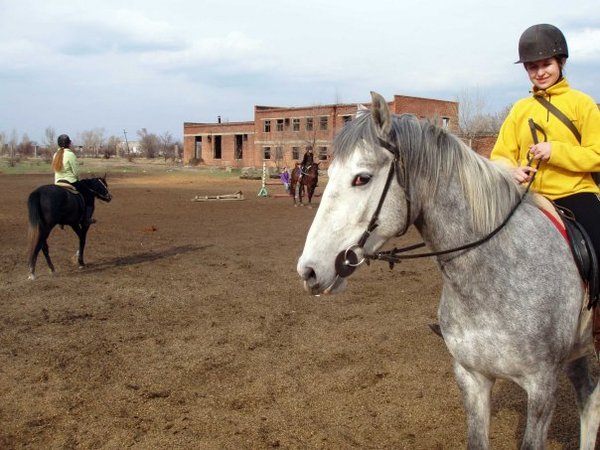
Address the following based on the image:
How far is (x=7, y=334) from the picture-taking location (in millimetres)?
6297

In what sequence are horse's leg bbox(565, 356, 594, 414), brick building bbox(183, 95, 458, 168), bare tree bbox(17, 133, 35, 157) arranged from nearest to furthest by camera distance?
horse's leg bbox(565, 356, 594, 414), brick building bbox(183, 95, 458, 168), bare tree bbox(17, 133, 35, 157)

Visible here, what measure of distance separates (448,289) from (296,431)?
78.5 inches

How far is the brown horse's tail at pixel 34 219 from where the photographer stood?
9.19m

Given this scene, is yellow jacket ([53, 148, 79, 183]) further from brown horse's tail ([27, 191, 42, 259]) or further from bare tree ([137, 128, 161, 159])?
bare tree ([137, 128, 161, 159])

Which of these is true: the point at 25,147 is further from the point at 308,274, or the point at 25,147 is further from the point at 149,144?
the point at 308,274

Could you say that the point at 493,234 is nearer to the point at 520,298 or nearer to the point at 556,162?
the point at 520,298

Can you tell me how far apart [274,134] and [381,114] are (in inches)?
2401

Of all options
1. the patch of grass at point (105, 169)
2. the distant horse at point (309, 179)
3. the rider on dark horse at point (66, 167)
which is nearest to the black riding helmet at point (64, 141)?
the rider on dark horse at point (66, 167)

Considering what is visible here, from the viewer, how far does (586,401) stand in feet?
11.4

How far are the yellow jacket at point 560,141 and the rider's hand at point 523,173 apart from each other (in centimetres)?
10

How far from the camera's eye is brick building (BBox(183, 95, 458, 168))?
165 ft

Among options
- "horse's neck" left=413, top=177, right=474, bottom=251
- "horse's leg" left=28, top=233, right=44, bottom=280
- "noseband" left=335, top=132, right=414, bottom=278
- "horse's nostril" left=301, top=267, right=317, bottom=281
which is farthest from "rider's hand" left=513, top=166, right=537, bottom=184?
"horse's leg" left=28, top=233, right=44, bottom=280

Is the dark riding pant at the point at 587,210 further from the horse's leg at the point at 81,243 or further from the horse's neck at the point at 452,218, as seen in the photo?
the horse's leg at the point at 81,243

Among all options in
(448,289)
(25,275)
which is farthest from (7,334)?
(448,289)
